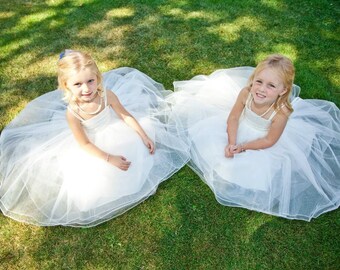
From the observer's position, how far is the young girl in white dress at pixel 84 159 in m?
3.40

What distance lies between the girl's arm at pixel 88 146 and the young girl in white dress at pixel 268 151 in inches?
28.6

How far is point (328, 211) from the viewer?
11.6 feet

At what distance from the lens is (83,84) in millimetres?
3225

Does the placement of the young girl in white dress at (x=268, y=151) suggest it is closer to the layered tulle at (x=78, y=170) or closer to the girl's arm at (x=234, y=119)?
the girl's arm at (x=234, y=119)

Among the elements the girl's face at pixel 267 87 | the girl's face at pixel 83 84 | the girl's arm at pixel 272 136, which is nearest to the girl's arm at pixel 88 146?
the girl's face at pixel 83 84

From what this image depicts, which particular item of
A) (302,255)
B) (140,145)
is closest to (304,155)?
(302,255)

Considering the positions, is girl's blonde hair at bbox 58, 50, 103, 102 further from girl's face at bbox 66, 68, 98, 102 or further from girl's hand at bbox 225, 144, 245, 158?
girl's hand at bbox 225, 144, 245, 158

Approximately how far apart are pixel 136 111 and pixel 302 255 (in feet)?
6.95

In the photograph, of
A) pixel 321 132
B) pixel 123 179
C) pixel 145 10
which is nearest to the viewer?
pixel 123 179

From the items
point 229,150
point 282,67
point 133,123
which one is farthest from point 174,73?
point 282,67

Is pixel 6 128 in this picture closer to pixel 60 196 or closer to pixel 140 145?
pixel 60 196

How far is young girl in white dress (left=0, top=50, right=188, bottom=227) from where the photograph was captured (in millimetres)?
3400

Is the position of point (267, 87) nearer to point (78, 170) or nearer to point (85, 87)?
point (85, 87)

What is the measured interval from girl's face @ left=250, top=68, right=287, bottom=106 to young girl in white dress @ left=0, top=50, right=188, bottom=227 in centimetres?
94
